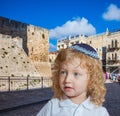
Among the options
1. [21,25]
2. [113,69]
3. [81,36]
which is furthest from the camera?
[81,36]

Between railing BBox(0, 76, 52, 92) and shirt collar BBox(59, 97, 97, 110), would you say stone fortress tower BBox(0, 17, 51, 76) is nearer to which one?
railing BBox(0, 76, 52, 92)

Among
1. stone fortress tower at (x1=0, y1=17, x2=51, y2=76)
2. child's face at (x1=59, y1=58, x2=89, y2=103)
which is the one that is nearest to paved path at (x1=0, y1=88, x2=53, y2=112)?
child's face at (x1=59, y1=58, x2=89, y2=103)

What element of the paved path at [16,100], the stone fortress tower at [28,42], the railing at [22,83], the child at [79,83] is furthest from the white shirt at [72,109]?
the stone fortress tower at [28,42]

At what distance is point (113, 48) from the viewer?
59.4 metres

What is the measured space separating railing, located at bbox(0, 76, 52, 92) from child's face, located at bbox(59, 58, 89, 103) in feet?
52.3

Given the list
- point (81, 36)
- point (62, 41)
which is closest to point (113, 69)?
point (81, 36)

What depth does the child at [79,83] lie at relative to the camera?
2.57 m

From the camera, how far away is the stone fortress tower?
24844mm

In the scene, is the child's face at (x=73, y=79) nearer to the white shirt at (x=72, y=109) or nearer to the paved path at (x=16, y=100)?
the white shirt at (x=72, y=109)

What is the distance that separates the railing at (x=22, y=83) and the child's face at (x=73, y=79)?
1593cm

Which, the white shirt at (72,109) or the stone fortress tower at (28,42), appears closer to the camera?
the white shirt at (72,109)

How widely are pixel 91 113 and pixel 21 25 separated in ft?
92.9

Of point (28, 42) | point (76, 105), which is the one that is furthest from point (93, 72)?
point (28, 42)

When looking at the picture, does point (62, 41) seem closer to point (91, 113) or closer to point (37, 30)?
point (37, 30)
